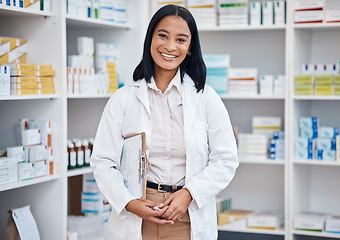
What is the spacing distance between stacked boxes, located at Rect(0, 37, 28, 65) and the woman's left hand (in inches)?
56.7

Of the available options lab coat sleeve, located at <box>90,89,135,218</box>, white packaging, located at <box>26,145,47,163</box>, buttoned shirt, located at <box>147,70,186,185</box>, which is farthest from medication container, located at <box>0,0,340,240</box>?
buttoned shirt, located at <box>147,70,186,185</box>

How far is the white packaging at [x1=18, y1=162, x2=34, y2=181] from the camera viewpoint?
113 inches

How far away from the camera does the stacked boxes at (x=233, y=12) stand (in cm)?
380

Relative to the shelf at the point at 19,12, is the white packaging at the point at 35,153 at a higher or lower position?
lower

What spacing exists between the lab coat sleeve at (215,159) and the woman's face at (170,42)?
194 mm

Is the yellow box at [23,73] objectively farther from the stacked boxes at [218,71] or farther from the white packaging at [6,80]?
the stacked boxes at [218,71]

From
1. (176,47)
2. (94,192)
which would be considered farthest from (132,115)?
(94,192)

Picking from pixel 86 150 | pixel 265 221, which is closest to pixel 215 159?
pixel 86 150

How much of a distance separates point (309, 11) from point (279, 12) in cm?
21

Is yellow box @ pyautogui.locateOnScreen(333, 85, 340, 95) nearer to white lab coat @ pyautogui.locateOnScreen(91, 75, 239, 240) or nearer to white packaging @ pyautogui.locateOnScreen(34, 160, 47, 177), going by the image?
white lab coat @ pyautogui.locateOnScreen(91, 75, 239, 240)

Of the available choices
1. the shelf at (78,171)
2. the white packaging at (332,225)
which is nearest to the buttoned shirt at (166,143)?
the shelf at (78,171)

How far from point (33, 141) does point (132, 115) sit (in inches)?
45.1

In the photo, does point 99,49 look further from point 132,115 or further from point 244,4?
point 132,115

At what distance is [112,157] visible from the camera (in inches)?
79.2
